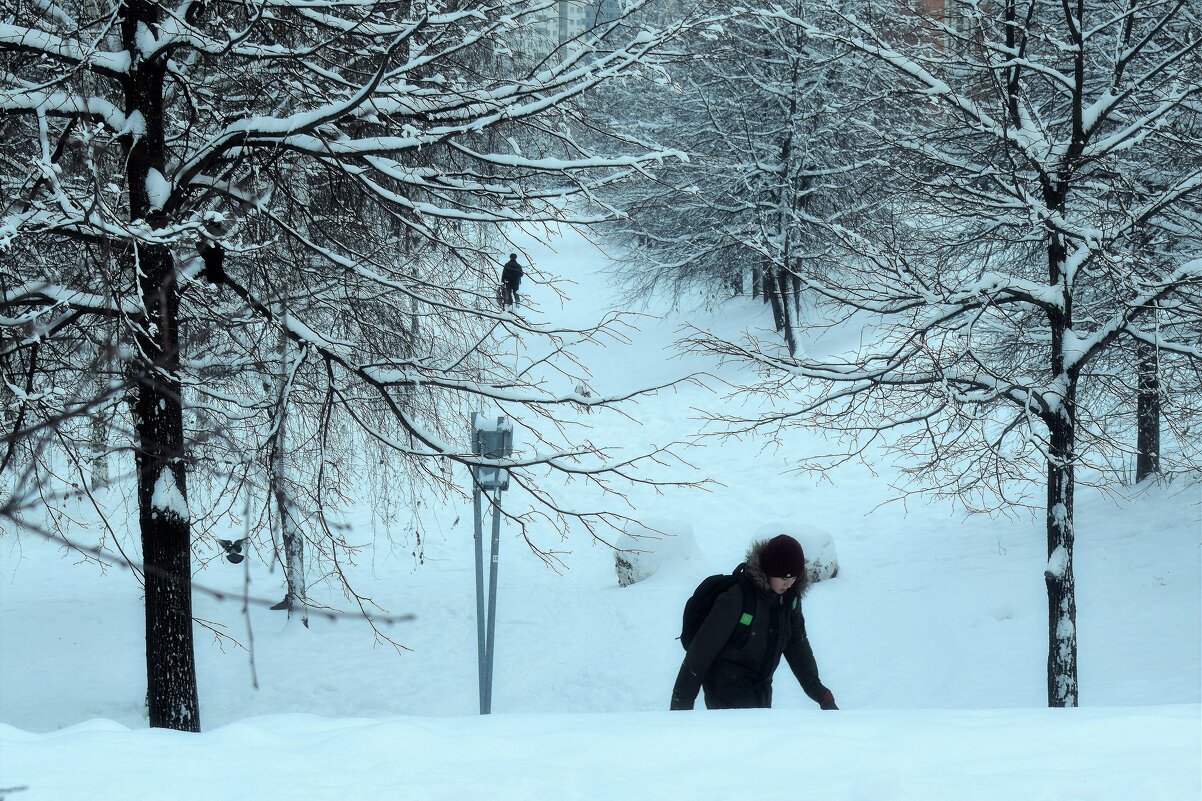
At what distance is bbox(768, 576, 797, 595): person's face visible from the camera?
447cm

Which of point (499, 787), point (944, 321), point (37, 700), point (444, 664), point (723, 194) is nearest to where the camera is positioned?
point (499, 787)

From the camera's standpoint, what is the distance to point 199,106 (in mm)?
6051

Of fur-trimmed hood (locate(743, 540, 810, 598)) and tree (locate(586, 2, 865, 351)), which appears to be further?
tree (locate(586, 2, 865, 351))

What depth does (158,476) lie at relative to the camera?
201 inches

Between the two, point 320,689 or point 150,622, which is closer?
point 150,622

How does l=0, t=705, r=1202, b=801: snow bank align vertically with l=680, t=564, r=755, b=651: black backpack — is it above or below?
below

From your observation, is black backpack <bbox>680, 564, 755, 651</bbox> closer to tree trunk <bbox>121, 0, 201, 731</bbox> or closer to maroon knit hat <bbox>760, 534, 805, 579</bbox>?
maroon knit hat <bbox>760, 534, 805, 579</bbox>

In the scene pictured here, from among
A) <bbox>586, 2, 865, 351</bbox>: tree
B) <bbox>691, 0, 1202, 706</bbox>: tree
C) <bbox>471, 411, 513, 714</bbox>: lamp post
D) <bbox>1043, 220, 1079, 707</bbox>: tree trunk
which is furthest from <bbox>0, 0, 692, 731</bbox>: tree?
<bbox>586, 2, 865, 351</bbox>: tree

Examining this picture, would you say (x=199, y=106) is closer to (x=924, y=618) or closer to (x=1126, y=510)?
(x=924, y=618)

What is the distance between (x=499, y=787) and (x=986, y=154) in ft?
20.6

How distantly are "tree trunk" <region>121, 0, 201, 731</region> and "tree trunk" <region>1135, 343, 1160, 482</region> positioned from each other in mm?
6804

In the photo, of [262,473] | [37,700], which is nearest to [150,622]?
[262,473]

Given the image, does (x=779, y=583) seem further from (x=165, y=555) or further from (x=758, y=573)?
(x=165, y=555)

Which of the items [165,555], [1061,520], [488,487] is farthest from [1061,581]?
[165,555]
